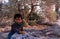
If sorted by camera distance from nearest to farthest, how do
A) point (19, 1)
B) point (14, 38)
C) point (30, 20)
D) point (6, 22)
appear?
point (14, 38) → point (19, 1) → point (6, 22) → point (30, 20)

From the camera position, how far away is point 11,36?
12.5ft

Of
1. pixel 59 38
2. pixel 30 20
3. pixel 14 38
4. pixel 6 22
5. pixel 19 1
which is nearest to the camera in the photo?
pixel 14 38

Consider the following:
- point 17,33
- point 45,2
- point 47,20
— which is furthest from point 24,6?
point 17,33

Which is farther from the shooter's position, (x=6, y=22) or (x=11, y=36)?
(x=6, y=22)

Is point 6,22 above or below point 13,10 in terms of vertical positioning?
below

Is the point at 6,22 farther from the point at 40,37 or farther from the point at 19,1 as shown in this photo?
the point at 40,37

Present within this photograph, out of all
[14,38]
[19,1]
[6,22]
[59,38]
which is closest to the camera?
[14,38]

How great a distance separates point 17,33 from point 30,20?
970 cm

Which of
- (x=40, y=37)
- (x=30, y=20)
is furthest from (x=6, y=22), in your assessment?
(x=40, y=37)

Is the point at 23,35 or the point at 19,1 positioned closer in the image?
the point at 23,35

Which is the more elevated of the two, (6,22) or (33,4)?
(33,4)

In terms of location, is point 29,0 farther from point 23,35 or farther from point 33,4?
point 23,35

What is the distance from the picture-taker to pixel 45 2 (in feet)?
39.0

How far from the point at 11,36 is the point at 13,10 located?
7.86 metres
